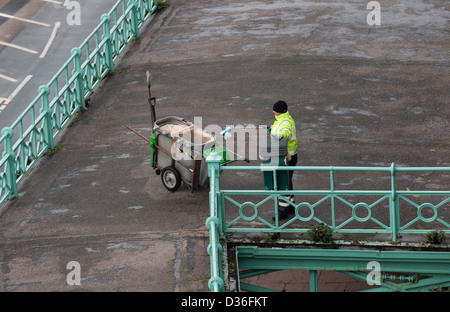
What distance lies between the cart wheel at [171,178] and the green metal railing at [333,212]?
98cm

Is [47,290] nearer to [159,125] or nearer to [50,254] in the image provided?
[50,254]

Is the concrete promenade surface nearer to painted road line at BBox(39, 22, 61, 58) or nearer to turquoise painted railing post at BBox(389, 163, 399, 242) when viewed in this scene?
turquoise painted railing post at BBox(389, 163, 399, 242)

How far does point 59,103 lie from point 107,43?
3.16 m

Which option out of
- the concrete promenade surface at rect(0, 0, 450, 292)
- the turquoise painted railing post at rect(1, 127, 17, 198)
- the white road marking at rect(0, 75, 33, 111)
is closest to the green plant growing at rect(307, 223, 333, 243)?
the concrete promenade surface at rect(0, 0, 450, 292)

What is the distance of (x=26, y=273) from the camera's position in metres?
10.3

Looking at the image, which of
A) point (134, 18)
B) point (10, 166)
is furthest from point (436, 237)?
point (134, 18)

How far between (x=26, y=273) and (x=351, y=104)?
321 inches

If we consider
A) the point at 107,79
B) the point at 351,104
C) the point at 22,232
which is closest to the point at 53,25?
the point at 107,79

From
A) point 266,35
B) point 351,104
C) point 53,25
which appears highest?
point 53,25

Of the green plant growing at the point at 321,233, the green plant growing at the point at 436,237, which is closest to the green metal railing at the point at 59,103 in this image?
the green plant growing at the point at 321,233

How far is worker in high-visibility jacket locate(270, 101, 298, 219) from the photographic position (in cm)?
1062

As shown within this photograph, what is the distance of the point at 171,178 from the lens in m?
12.1

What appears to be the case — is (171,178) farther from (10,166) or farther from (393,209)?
(393,209)

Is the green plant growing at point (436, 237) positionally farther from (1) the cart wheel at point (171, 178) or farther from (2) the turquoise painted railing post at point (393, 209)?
(1) the cart wheel at point (171, 178)
